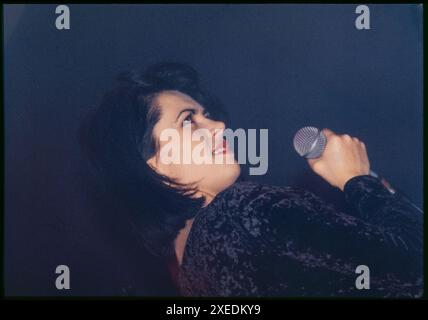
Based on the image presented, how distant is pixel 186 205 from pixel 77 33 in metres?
1.04

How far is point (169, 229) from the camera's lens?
3.13 m

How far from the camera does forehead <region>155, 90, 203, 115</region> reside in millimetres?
3146

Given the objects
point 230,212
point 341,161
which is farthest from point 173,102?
point 341,161

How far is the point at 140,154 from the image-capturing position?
10.3ft

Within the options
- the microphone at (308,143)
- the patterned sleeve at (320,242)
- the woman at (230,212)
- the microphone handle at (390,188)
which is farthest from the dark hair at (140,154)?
the microphone handle at (390,188)

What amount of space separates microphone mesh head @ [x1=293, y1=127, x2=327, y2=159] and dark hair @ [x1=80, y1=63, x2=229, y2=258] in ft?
1.35

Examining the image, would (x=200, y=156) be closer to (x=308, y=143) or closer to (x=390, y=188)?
(x=308, y=143)

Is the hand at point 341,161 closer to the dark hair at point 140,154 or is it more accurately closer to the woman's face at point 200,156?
the woman's face at point 200,156

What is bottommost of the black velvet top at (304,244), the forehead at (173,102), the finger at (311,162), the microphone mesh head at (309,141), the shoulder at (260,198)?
the black velvet top at (304,244)

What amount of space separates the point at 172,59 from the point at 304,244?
3.73 feet

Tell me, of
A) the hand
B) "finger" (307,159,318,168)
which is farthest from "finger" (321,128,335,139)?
"finger" (307,159,318,168)

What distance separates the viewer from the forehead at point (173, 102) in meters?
3.15

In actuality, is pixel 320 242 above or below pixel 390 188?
below
